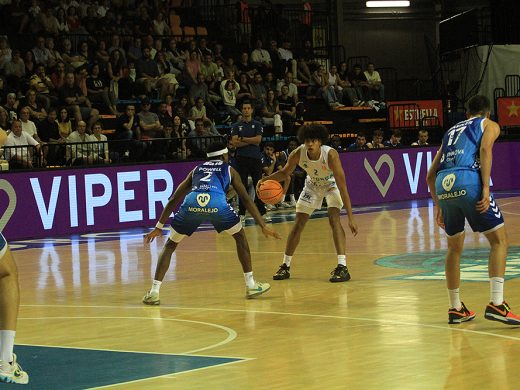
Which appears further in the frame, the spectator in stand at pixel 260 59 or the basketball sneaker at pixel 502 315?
the spectator in stand at pixel 260 59

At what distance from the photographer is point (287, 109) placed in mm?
29469

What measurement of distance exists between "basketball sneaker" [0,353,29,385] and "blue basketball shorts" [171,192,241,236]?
463 centimetres

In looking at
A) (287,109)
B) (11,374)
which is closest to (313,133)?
(11,374)

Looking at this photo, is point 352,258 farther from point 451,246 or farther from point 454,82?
point 454,82

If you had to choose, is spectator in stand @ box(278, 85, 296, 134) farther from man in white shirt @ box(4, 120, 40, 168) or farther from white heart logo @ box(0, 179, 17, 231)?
white heart logo @ box(0, 179, 17, 231)

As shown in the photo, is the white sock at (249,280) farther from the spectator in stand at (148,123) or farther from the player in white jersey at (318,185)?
the spectator in stand at (148,123)

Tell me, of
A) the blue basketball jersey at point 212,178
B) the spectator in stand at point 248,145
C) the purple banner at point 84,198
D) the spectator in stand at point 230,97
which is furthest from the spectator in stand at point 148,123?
the blue basketball jersey at point 212,178

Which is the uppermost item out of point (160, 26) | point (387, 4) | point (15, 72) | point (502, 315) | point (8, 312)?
point (387, 4)

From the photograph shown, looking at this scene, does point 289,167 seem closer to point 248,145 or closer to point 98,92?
point 248,145

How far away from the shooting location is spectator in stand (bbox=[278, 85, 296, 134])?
2868 centimetres

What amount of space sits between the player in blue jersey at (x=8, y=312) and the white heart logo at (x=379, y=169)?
18775 mm

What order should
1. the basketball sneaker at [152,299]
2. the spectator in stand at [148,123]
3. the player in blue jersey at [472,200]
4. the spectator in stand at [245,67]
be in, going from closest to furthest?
the player in blue jersey at [472,200] < the basketball sneaker at [152,299] < the spectator in stand at [148,123] < the spectator in stand at [245,67]

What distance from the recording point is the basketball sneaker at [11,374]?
792cm

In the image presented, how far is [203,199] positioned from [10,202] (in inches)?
343
